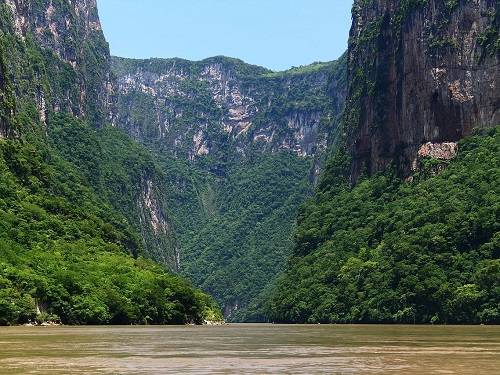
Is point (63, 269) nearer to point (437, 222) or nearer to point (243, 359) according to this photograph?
point (437, 222)

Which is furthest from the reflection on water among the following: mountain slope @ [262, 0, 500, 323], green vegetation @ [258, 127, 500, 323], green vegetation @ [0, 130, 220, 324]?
mountain slope @ [262, 0, 500, 323]

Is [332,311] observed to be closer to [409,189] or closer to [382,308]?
[382,308]

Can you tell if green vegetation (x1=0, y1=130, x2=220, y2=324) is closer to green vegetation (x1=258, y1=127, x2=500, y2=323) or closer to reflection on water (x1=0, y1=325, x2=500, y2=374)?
green vegetation (x1=258, y1=127, x2=500, y2=323)

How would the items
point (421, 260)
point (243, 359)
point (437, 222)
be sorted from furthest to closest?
point (437, 222) → point (421, 260) → point (243, 359)

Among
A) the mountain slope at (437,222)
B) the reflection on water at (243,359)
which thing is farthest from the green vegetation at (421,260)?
the reflection on water at (243,359)

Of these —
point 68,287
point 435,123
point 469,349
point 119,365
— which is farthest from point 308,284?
point 119,365

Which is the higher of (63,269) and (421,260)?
(63,269)

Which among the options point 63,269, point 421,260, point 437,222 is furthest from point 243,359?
point 437,222

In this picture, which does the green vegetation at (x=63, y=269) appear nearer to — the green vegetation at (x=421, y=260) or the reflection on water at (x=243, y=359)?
the green vegetation at (x=421, y=260)
